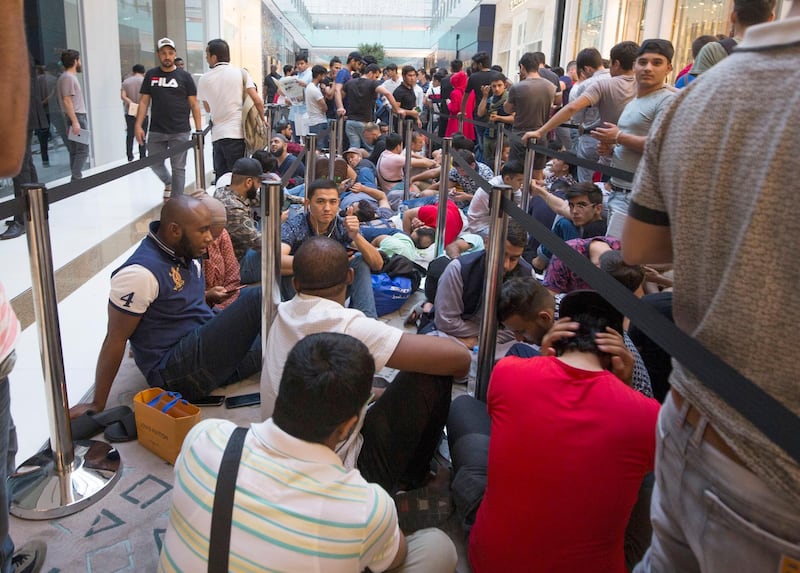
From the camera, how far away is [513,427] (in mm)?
1873

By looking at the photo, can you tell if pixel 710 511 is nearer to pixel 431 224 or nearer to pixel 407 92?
pixel 431 224

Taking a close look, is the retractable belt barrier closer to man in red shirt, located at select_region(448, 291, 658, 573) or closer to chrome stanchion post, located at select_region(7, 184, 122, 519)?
chrome stanchion post, located at select_region(7, 184, 122, 519)

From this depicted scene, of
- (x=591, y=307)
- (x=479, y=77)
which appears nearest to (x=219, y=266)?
(x=591, y=307)

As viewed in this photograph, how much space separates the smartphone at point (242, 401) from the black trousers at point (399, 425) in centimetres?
95

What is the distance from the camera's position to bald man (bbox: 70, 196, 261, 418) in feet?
9.59

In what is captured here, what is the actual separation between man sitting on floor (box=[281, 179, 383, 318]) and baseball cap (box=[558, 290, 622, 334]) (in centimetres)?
202

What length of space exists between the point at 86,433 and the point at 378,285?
219cm

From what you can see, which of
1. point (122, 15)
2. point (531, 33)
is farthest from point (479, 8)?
point (122, 15)

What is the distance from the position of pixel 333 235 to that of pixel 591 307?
253cm

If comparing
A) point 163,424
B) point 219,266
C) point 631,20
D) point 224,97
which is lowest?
point 163,424

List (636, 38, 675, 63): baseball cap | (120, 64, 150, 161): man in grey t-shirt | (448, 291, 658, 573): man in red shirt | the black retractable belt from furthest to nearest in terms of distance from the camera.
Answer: (120, 64, 150, 161): man in grey t-shirt
(636, 38, 675, 63): baseball cap
(448, 291, 658, 573): man in red shirt
the black retractable belt

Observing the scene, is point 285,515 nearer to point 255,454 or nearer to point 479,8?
point 255,454

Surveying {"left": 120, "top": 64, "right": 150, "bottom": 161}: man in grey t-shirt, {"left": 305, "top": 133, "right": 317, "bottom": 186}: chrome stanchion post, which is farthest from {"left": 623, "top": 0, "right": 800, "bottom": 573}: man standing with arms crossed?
{"left": 120, "top": 64, "right": 150, "bottom": 161}: man in grey t-shirt

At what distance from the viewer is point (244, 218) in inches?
→ 190
